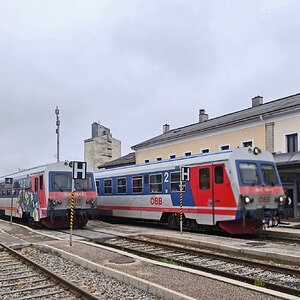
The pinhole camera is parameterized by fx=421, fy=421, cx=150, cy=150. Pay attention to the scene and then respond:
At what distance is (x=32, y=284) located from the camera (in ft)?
26.2

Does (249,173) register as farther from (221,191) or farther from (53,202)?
(53,202)

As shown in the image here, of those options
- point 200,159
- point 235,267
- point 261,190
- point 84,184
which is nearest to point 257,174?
point 261,190

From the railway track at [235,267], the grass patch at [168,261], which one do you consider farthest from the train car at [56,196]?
the grass patch at [168,261]

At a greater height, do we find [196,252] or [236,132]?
[236,132]

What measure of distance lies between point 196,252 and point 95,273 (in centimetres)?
342

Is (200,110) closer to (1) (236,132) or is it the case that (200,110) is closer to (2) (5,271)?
(1) (236,132)

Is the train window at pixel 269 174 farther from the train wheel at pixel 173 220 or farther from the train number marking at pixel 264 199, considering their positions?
the train wheel at pixel 173 220

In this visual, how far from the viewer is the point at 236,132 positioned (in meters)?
29.6

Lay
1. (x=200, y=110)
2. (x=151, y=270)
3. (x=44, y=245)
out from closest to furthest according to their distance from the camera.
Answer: (x=151, y=270)
(x=44, y=245)
(x=200, y=110)

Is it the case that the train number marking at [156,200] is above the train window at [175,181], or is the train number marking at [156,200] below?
below

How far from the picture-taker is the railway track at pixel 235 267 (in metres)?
7.62

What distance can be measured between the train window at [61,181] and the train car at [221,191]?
3.63 meters

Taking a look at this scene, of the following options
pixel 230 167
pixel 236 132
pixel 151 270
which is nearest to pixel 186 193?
pixel 230 167

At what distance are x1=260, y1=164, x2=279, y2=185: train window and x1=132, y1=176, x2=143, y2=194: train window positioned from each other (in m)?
6.12
